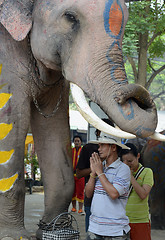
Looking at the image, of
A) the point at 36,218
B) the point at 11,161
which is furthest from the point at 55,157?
the point at 36,218

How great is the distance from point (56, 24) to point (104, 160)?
4.40ft

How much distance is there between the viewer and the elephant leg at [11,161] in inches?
179

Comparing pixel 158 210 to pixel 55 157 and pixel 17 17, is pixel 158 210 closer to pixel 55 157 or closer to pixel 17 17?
pixel 55 157

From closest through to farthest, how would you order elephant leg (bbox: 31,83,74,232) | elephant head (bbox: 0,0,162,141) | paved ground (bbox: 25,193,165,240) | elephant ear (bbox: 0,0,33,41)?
elephant head (bbox: 0,0,162,141)
elephant ear (bbox: 0,0,33,41)
elephant leg (bbox: 31,83,74,232)
paved ground (bbox: 25,193,165,240)

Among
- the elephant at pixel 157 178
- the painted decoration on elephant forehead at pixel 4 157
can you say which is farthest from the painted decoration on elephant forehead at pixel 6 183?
the elephant at pixel 157 178

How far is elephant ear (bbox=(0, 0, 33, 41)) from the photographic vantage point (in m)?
4.47

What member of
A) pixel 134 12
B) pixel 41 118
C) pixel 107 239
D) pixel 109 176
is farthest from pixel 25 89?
pixel 134 12

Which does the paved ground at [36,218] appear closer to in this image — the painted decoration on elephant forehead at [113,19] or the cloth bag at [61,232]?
the cloth bag at [61,232]

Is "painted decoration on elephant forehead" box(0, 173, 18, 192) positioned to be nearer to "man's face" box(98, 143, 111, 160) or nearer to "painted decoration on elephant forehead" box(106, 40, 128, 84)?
"man's face" box(98, 143, 111, 160)

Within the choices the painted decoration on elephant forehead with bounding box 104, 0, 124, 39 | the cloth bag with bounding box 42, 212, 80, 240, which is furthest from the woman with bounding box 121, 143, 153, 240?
the painted decoration on elephant forehead with bounding box 104, 0, 124, 39

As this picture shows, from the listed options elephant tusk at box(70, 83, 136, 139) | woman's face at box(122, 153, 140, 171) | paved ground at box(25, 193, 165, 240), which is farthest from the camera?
paved ground at box(25, 193, 165, 240)

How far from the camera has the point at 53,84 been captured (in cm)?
500

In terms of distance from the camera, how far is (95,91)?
4.00m

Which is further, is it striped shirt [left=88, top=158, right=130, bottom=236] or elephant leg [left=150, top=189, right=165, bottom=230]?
elephant leg [left=150, top=189, right=165, bottom=230]
